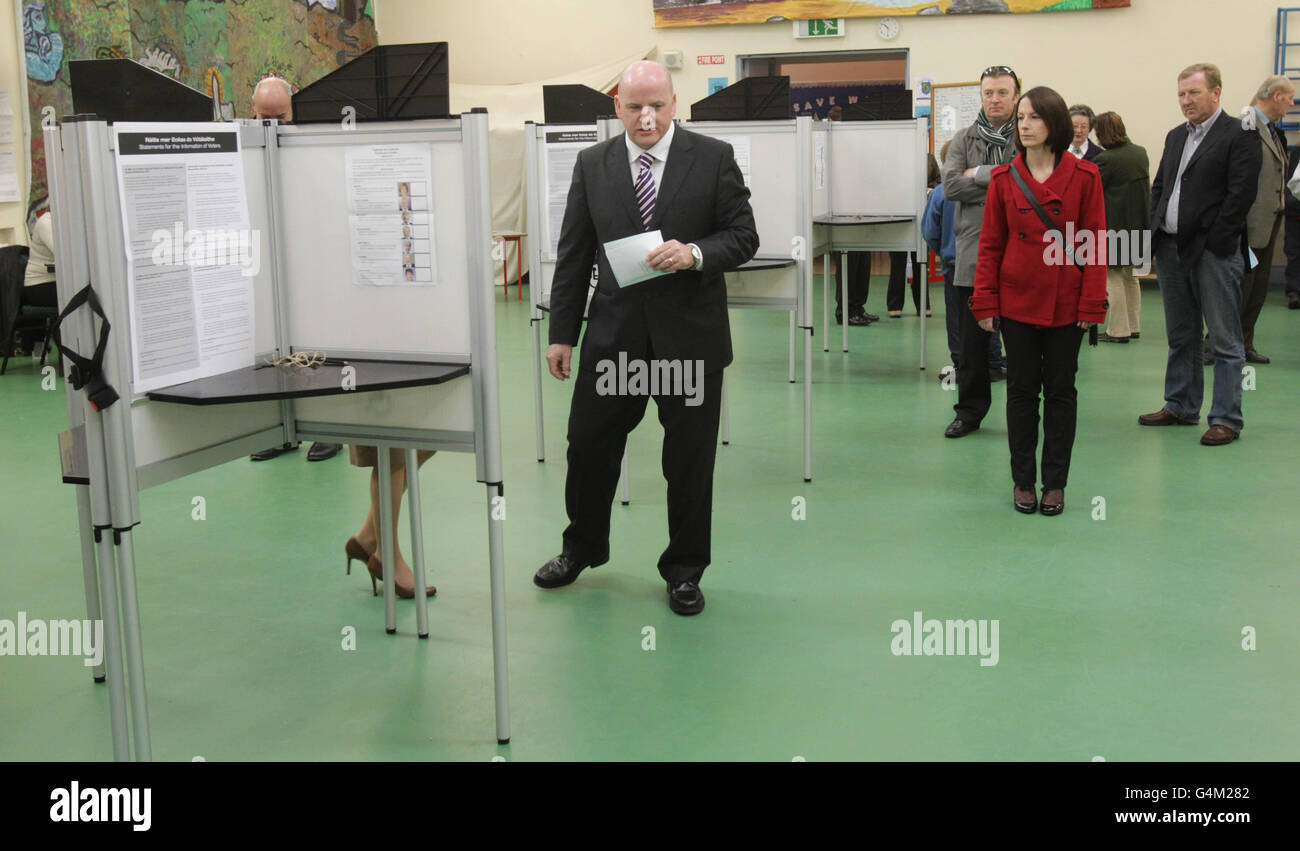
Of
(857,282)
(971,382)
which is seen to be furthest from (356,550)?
(857,282)

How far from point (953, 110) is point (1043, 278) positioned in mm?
8477

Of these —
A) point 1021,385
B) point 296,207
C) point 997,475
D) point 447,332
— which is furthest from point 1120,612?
point 296,207

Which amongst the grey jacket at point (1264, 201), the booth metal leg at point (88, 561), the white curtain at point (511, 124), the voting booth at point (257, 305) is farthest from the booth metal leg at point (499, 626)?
the white curtain at point (511, 124)

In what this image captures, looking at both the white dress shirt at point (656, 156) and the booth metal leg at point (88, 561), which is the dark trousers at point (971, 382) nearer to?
the white dress shirt at point (656, 156)

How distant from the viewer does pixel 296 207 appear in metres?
2.94

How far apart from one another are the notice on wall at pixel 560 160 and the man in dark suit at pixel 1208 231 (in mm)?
2608

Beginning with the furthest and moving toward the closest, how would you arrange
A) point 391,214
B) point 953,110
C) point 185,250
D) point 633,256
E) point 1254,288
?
point 953,110 < point 1254,288 < point 633,256 < point 391,214 < point 185,250

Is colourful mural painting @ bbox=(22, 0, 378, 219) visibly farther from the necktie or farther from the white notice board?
the white notice board

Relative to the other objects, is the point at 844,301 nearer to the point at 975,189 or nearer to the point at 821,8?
the point at 975,189

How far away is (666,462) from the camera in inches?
146

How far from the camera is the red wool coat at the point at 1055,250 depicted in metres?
4.40

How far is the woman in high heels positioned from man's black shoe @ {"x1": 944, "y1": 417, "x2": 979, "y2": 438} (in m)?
2.94
